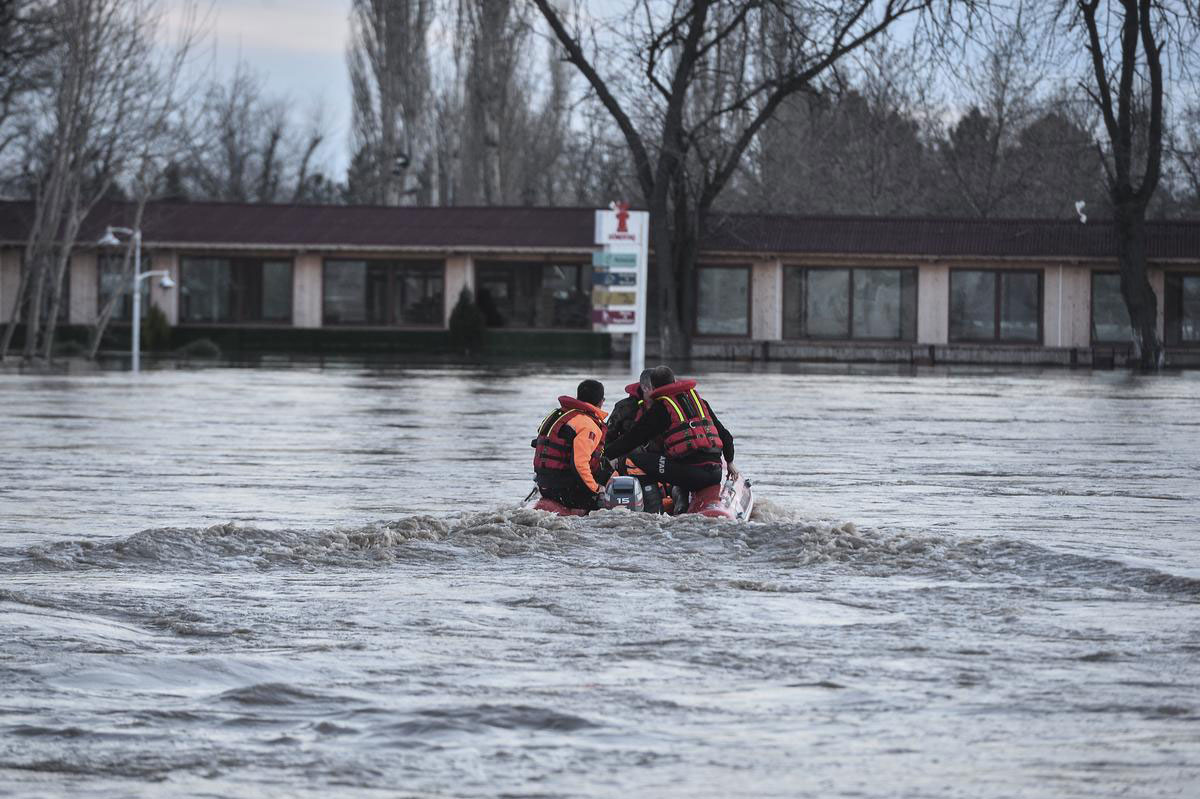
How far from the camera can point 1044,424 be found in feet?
90.7

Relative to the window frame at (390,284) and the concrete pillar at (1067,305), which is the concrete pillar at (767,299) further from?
the window frame at (390,284)

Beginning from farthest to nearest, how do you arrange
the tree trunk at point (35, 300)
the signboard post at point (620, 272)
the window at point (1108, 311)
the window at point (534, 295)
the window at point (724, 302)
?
the window at point (534, 295), the window at point (724, 302), the window at point (1108, 311), the tree trunk at point (35, 300), the signboard post at point (620, 272)

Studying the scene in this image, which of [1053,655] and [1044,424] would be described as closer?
[1053,655]

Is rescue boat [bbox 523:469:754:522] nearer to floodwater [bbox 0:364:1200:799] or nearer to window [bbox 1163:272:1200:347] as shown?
floodwater [bbox 0:364:1200:799]

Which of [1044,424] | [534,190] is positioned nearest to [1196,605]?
[1044,424]

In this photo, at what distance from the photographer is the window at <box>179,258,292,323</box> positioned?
197 ft

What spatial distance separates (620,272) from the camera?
3728 centimetres

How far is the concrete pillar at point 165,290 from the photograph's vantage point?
59.4 meters

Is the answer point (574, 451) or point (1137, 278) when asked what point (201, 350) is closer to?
point (1137, 278)

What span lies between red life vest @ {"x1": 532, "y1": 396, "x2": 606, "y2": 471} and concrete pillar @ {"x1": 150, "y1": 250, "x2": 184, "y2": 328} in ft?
153

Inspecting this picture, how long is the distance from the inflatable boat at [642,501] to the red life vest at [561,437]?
277 mm

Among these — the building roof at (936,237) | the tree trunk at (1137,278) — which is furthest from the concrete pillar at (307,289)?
the tree trunk at (1137,278)

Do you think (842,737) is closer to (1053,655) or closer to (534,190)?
(1053,655)

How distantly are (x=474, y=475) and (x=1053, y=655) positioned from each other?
10253 millimetres
